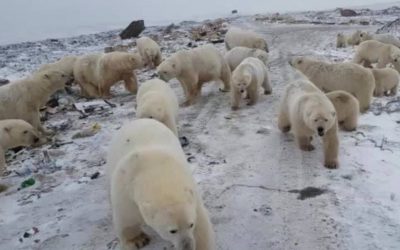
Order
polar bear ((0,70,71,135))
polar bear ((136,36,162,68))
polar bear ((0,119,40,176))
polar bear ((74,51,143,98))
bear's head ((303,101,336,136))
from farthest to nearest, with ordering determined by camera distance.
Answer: polar bear ((136,36,162,68)) → polar bear ((74,51,143,98)) → polar bear ((0,70,71,135)) → polar bear ((0,119,40,176)) → bear's head ((303,101,336,136))

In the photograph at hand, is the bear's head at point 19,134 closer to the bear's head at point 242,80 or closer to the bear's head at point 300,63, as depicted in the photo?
the bear's head at point 242,80

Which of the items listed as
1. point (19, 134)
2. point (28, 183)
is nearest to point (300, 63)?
point (19, 134)

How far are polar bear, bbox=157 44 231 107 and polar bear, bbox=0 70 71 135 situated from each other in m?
2.15

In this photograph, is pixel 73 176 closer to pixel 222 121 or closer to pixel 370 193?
pixel 222 121

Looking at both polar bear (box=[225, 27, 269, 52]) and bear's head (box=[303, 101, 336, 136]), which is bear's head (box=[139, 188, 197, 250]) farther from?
polar bear (box=[225, 27, 269, 52])

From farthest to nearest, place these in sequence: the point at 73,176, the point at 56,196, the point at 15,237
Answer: the point at 73,176, the point at 56,196, the point at 15,237

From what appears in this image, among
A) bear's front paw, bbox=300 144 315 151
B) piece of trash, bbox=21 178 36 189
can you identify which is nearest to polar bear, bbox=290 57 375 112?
bear's front paw, bbox=300 144 315 151

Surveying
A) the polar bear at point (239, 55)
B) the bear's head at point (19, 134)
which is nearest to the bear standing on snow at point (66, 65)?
the polar bear at point (239, 55)

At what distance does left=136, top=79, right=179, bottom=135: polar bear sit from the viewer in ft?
21.6

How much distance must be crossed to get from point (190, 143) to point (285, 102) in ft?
4.74

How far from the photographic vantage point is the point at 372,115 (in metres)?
8.00

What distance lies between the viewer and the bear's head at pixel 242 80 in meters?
8.70

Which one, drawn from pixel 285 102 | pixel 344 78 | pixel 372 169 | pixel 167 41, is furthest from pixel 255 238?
pixel 167 41

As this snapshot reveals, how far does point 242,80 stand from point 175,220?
227 inches
